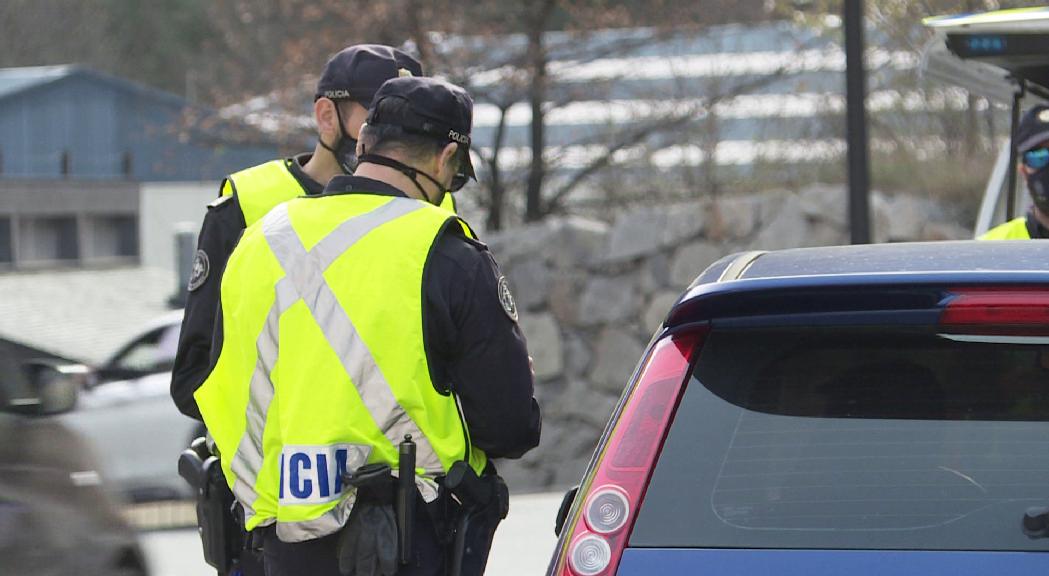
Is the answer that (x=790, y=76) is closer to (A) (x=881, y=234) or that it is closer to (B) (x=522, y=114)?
(A) (x=881, y=234)

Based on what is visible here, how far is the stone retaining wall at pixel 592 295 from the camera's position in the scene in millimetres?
12523

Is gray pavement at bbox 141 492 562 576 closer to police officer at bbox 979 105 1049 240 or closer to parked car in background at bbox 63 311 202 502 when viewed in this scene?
parked car in background at bbox 63 311 202 502

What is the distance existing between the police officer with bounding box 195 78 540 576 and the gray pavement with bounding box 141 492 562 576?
12.8 ft

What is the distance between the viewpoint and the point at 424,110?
3.34m

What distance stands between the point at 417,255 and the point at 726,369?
2.56 feet

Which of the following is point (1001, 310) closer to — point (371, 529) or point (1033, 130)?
point (371, 529)

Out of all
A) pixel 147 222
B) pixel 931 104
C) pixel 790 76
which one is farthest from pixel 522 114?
pixel 147 222

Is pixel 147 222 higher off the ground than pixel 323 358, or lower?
lower

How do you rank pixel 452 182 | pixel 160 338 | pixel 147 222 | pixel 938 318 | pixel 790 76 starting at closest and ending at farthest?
pixel 938 318, pixel 452 182, pixel 160 338, pixel 790 76, pixel 147 222

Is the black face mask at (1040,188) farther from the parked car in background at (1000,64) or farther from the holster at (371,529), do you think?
the holster at (371,529)

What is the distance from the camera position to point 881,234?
12.0 m

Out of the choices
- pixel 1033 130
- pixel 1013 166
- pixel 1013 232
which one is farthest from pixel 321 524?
pixel 1013 166

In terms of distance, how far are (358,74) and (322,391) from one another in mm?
1147

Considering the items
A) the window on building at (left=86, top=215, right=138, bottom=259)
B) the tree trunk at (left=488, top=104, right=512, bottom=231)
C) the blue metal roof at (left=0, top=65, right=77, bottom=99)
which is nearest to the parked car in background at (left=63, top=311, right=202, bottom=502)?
the tree trunk at (left=488, top=104, right=512, bottom=231)
